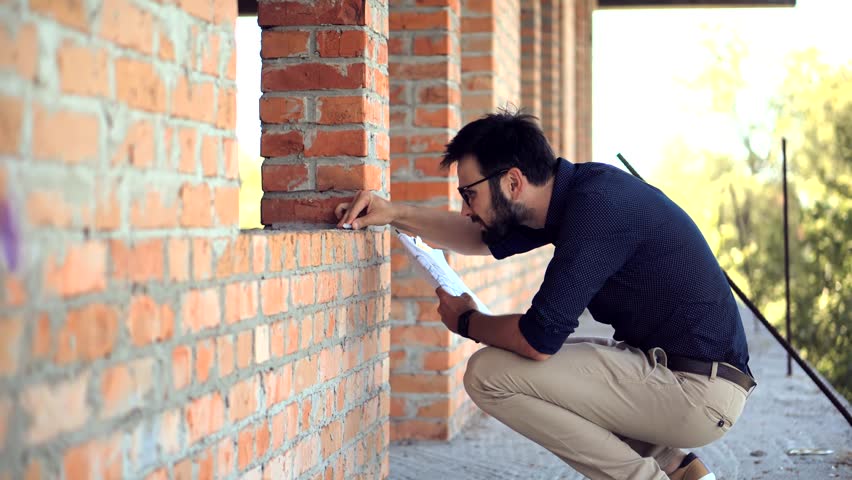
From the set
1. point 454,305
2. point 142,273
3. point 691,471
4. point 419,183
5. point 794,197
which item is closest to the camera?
point 142,273

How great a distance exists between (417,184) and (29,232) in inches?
132

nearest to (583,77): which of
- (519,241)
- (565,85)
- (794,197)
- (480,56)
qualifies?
(565,85)

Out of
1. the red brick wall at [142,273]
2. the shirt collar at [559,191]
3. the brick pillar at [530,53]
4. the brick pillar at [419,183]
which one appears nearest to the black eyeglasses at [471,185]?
the shirt collar at [559,191]

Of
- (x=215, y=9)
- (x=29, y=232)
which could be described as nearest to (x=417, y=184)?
(x=215, y=9)

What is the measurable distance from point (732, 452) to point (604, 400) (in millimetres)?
1619

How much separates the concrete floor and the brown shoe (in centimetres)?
62

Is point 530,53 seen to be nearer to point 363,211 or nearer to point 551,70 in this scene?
point 551,70

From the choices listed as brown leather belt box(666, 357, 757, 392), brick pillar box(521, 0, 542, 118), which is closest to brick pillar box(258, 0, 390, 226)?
brown leather belt box(666, 357, 757, 392)

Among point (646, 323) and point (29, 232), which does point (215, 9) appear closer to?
point (29, 232)

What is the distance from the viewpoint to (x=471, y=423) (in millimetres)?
5180

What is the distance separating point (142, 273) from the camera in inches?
69.7

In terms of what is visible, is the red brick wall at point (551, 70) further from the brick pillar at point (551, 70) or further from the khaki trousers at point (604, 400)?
the khaki trousers at point (604, 400)

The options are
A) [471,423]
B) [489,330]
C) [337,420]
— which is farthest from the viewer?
[471,423]

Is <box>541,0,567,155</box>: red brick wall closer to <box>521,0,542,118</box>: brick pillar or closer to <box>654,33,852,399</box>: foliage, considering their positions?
<box>521,0,542,118</box>: brick pillar
